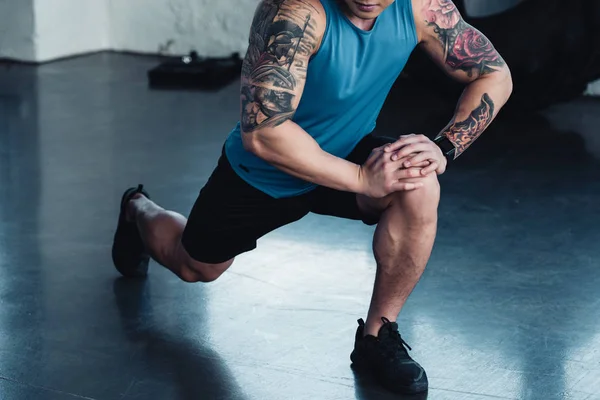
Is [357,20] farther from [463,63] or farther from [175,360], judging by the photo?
[175,360]

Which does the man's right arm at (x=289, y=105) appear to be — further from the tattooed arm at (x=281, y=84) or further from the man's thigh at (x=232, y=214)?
the man's thigh at (x=232, y=214)

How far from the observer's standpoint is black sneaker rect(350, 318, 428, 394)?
208 centimetres

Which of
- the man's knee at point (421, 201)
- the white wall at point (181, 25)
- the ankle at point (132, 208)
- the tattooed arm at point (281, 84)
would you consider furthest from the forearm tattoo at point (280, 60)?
the white wall at point (181, 25)

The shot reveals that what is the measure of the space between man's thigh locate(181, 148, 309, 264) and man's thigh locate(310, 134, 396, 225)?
50 millimetres

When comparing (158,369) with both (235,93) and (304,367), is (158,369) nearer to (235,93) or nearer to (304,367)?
(304,367)

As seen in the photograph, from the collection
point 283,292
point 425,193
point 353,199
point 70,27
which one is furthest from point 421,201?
point 70,27

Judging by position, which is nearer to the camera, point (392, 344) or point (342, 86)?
point (342, 86)

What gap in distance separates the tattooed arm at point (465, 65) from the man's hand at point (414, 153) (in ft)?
0.53

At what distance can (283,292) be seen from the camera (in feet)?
8.50

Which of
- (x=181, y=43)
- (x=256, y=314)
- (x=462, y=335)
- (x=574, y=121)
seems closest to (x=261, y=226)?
(x=256, y=314)

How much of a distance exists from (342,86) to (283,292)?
2.45 feet

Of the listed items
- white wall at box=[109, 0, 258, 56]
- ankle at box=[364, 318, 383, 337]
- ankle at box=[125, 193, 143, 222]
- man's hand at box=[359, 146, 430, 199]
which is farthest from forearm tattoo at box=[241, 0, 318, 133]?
white wall at box=[109, 0, 258, 56]

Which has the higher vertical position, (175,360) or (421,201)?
(421,201)

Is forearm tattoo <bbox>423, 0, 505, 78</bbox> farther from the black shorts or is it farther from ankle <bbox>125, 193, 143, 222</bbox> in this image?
ankle <bbox>125, 193, 143, 222</bbox>
